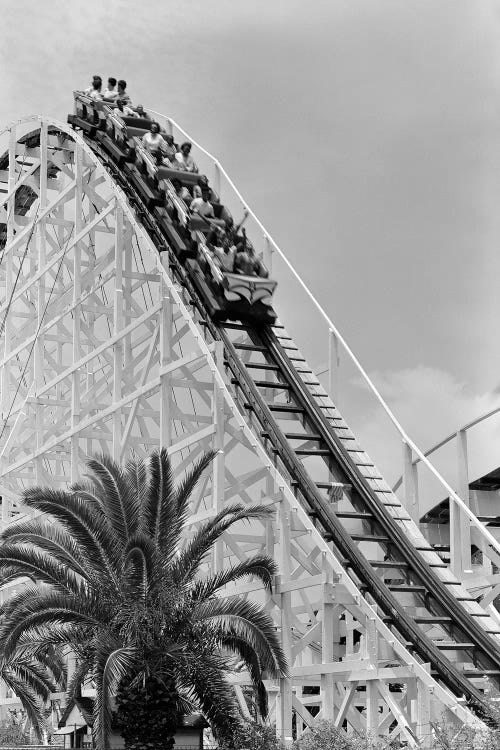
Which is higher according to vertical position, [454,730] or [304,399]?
[304,399]

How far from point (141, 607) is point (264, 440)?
361 cm

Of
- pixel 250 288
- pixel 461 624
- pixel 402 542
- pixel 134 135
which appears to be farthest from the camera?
pixel 134 135

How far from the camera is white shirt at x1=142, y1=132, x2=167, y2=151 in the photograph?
21625 mm

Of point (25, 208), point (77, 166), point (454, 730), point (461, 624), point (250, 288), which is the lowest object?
point (454, 730)

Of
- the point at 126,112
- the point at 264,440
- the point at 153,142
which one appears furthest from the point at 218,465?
the point at 126,112

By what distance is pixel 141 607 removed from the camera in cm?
1319

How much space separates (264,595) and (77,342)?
283 inches

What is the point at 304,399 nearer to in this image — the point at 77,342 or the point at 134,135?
the point at 77,342

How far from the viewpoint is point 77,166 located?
21953 mm

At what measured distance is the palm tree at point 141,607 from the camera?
43.3 ft

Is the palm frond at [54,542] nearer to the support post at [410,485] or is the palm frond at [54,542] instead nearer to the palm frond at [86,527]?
the palm frond at [86,527]

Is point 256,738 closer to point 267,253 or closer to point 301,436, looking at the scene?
point 301,436

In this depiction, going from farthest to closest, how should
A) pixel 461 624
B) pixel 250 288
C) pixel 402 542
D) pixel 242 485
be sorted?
pixel 250 288 < pixel 242 485 < pixel 402 542 < pixel 461 624

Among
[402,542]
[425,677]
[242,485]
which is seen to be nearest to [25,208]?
[242,485]
